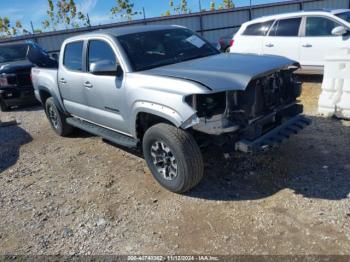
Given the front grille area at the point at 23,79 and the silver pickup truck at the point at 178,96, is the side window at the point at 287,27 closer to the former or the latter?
the silver pickup truck at the point at 178,96

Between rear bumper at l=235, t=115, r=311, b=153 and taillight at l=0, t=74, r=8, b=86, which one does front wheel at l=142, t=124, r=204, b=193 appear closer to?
rear bumper at l=235, t=115, r=311, b=153

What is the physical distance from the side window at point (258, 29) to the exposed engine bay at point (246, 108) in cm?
522

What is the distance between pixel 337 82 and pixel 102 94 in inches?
156

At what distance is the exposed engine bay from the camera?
3.56m

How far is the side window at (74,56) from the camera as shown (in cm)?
536

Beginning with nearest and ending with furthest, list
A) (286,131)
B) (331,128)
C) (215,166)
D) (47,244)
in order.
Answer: (47,244)
(286,131)
(215,166)
(331,128)

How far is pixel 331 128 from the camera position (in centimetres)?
556

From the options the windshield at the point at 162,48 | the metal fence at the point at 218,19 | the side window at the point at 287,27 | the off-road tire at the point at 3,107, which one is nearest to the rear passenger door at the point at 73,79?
the windshield at the point at 162,48

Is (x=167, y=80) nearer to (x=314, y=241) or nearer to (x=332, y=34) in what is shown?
(x=314, y=241)

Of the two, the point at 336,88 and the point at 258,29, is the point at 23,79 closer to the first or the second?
the point at 258,29

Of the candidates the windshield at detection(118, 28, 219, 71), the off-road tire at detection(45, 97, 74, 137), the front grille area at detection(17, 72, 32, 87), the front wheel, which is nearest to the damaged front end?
the front wheel

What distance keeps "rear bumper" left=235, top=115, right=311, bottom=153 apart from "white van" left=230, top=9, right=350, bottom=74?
13.4ft

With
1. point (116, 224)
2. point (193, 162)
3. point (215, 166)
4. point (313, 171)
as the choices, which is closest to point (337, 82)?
point (313, 171)

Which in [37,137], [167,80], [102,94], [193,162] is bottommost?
[37,137]
